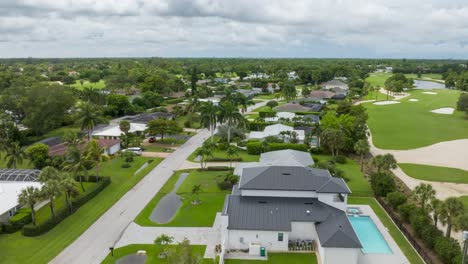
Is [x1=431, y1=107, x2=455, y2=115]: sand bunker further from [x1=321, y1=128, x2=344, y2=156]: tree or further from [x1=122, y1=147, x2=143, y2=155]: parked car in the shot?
[x1=122, y1=147, x2=143, y2=155]: parked car

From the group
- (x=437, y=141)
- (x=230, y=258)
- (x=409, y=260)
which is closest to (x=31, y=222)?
(x=230, y=258)

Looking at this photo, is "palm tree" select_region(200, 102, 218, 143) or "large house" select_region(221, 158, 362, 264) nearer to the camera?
"large house" select_region(221, 158, 362, 264)

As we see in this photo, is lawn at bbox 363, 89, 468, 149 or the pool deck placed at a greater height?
lawn at bbox 363, 89, 468, 149

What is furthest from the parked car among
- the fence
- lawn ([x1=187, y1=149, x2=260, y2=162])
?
the fence

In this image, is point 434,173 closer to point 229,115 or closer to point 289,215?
point 289,215

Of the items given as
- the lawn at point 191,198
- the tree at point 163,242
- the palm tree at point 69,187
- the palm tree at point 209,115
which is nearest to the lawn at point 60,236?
the palm tree at point 69,187

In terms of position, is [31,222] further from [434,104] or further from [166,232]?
[434,104]

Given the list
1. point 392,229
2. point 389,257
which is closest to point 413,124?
point 392,229
